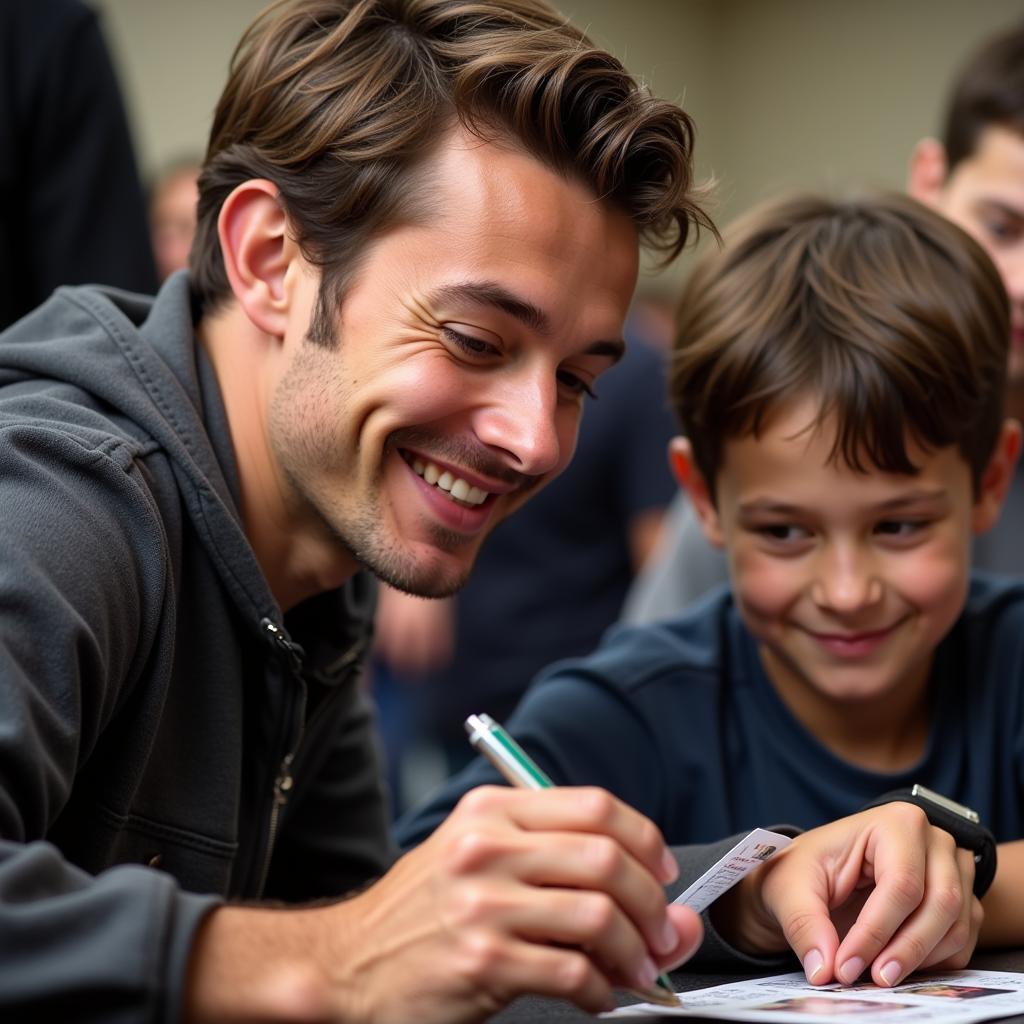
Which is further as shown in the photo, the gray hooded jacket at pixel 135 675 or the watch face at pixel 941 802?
the watch face at pixel 941 802

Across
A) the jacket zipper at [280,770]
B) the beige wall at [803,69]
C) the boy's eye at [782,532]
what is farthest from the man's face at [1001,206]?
the beige wall at [803,69]

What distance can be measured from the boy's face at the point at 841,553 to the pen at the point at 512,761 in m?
0.65

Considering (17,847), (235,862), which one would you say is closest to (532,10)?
(235,862)

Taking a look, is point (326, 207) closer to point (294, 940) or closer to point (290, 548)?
point (290, 548)

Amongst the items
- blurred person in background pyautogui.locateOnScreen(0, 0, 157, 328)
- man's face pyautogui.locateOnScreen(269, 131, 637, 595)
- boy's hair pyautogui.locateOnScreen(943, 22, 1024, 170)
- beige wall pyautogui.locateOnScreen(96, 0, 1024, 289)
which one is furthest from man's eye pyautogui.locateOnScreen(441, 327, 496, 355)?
beige wall pyautogui.locateOnScreen(96, 0, 1024, 289)

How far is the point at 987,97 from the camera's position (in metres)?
2.34

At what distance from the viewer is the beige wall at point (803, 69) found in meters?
7.65

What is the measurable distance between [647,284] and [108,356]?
5.58m

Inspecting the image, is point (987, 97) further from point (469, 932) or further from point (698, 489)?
point (469, 932)

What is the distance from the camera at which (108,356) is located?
128 cm

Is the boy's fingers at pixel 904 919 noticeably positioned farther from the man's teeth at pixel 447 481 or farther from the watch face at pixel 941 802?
the man's teeth at pixel 447 481

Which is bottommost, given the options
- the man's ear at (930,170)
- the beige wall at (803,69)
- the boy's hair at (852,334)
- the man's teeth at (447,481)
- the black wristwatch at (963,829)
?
the black wristwatch at (963,829)

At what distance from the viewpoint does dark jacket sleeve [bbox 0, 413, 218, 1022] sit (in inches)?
30.4

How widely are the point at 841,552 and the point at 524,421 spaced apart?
430 mm
